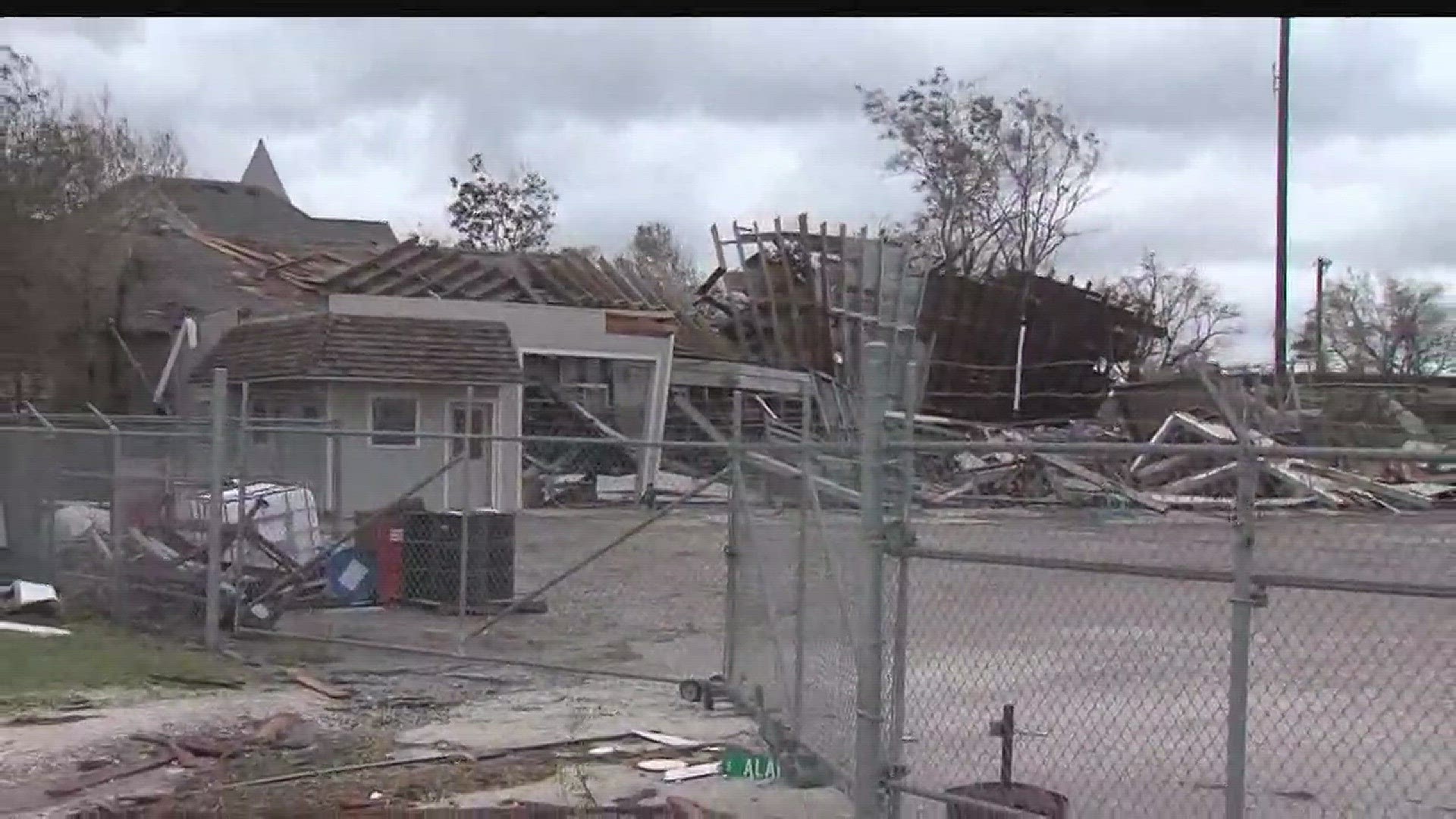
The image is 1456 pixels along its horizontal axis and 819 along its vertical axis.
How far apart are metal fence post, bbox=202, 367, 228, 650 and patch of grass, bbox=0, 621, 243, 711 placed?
23cm

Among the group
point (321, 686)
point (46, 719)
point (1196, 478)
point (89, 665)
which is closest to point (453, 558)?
point (321, 686)

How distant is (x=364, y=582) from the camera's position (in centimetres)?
1394

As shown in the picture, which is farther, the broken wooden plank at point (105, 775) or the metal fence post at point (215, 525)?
the metal fence post at point (215, 525)

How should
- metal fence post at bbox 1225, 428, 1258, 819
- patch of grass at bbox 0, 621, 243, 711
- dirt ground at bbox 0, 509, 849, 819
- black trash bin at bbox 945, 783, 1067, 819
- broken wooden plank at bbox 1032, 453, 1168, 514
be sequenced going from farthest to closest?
broken wooden plank at bbox 1032, 453, 1168, 514 < patch of grass at bbox 0, 621, 243, 711 < dirt ground at bbox 0, 509, 849, 819 < black trash bin at bbox 945, 783, 1067, 819 < metal fence post at bbox 1225, 428, 1258, 819

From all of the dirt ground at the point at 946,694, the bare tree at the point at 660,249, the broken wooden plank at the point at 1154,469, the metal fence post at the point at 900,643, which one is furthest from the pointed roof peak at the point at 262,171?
the metal fence post at the point at 900,643

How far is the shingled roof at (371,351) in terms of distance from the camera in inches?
1013

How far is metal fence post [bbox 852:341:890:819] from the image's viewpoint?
6242 millimetres

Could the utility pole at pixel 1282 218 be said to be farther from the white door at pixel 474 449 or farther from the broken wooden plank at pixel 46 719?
the broken wooden plank at pixel 46 719

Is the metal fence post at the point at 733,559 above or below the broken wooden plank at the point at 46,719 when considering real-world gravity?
above

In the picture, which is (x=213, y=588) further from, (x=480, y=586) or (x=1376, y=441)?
(x=1376, y=441)

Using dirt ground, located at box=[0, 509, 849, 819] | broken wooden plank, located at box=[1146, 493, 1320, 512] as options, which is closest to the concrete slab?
dirt ground, located at box=[0, 509, 849, 819]

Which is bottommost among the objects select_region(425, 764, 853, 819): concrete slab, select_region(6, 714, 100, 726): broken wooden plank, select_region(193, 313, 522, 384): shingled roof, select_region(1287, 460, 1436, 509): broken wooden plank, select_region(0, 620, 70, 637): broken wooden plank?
select_region(6, 714, 100, 726): broken wooden plank

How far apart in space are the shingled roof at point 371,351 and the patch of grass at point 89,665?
532 inches

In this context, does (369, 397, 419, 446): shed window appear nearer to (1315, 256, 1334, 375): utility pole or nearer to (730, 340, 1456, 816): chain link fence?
(730, 340, 1456, 816): chain link fence
